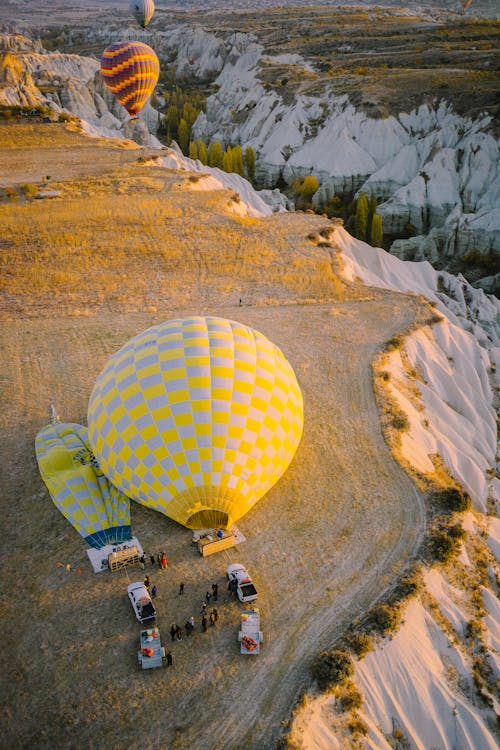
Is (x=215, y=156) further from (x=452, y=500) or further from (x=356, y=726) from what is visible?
(x=356, y=726)

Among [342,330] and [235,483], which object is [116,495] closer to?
[235,483]

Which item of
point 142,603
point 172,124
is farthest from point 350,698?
point 172,124

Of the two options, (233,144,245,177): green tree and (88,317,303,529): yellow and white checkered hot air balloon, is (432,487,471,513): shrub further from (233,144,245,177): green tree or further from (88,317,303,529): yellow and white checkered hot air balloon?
(233,144,245,177): green tree

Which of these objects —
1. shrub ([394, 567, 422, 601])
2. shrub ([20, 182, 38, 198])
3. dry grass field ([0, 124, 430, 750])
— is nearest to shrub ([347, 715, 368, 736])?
dry grass field ([0, 124, 430, 750])

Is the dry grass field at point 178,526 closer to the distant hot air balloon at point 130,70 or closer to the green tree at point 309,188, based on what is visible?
the distant hot air balloon at point 130,70

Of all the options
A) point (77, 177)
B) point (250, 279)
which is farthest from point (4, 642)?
point (77, 177)

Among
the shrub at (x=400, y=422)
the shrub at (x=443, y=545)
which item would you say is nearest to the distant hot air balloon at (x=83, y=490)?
the shrub at (x=443, y=545)
